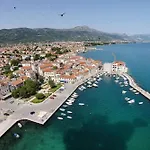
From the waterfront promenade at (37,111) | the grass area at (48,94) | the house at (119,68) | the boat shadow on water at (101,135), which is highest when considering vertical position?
the house at (119,68)

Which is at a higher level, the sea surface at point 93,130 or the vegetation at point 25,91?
the vegetation at point 25,91

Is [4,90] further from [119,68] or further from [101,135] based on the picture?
[119,68]

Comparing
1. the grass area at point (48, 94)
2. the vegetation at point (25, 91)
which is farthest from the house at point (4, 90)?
the grass area at point (48, 94)

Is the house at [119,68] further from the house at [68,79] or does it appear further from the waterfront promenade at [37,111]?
the waterfront promenade at [37,111]

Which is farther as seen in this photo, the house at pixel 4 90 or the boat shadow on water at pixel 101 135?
the house at pixel 4 90

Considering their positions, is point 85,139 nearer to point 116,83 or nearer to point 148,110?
point 148,110

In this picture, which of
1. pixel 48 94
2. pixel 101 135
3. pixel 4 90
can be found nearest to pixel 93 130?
pixel 101 135

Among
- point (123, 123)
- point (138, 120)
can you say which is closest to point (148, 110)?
point (138, 120)

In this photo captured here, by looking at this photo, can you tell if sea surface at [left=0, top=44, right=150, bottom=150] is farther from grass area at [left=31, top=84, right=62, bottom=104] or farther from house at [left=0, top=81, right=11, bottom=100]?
house at [left=0, top=81, right=11, bottom=100]
